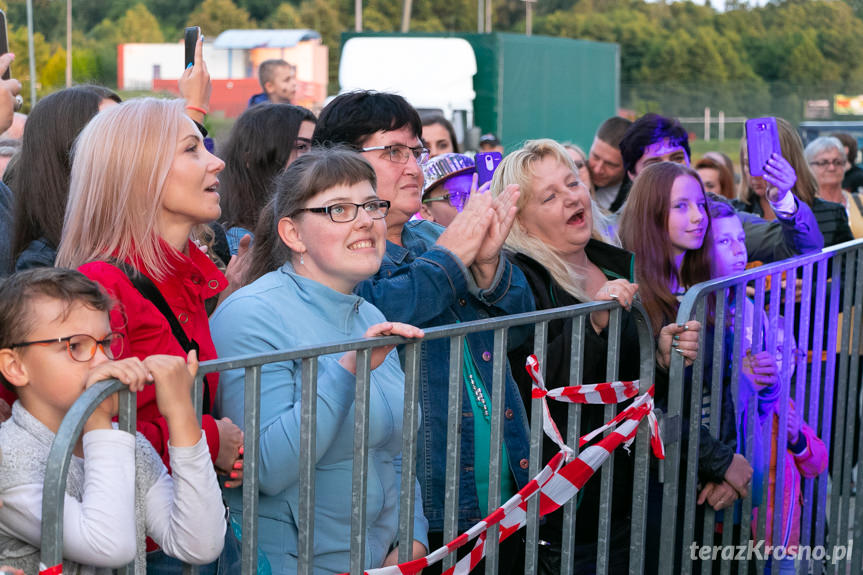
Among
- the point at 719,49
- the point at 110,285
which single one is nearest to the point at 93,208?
the point at 110,285

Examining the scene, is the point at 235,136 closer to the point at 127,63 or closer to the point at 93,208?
the point at 93,208

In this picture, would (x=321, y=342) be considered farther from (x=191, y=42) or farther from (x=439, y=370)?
(x=191, y=42)

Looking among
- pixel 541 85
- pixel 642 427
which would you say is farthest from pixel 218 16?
pixel 642 427

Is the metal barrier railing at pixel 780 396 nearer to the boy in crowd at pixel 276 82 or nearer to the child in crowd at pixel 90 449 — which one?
the child in crowd at pixel 90 449

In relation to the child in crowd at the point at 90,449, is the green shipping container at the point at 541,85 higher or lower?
higher

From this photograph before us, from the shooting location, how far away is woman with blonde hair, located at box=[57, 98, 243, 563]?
243 cm

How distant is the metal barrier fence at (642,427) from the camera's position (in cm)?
217

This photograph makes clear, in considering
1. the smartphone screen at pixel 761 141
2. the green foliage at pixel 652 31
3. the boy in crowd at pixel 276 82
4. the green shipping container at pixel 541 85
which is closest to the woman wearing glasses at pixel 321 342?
the smartphone screen at pixel 761 141

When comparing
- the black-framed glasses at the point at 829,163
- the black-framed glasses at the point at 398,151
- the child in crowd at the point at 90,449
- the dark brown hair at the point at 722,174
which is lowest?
the child in crowd at the point at 90,449

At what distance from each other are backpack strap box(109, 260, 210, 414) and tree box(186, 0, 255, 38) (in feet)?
176

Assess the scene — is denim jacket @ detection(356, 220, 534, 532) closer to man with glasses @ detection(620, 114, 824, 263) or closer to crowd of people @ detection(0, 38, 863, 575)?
crowd of people @ detection(0, 38, 863, 575)

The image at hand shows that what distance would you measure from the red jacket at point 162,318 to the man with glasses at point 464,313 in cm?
55

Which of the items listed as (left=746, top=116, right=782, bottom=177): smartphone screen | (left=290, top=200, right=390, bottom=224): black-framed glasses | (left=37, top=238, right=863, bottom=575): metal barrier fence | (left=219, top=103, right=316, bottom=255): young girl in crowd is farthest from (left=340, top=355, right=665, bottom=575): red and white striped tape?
(left=746, top=116, right=782, bottom=177): smartphone screen

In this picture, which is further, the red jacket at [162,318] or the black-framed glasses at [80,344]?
the red jacket at [162,318]
